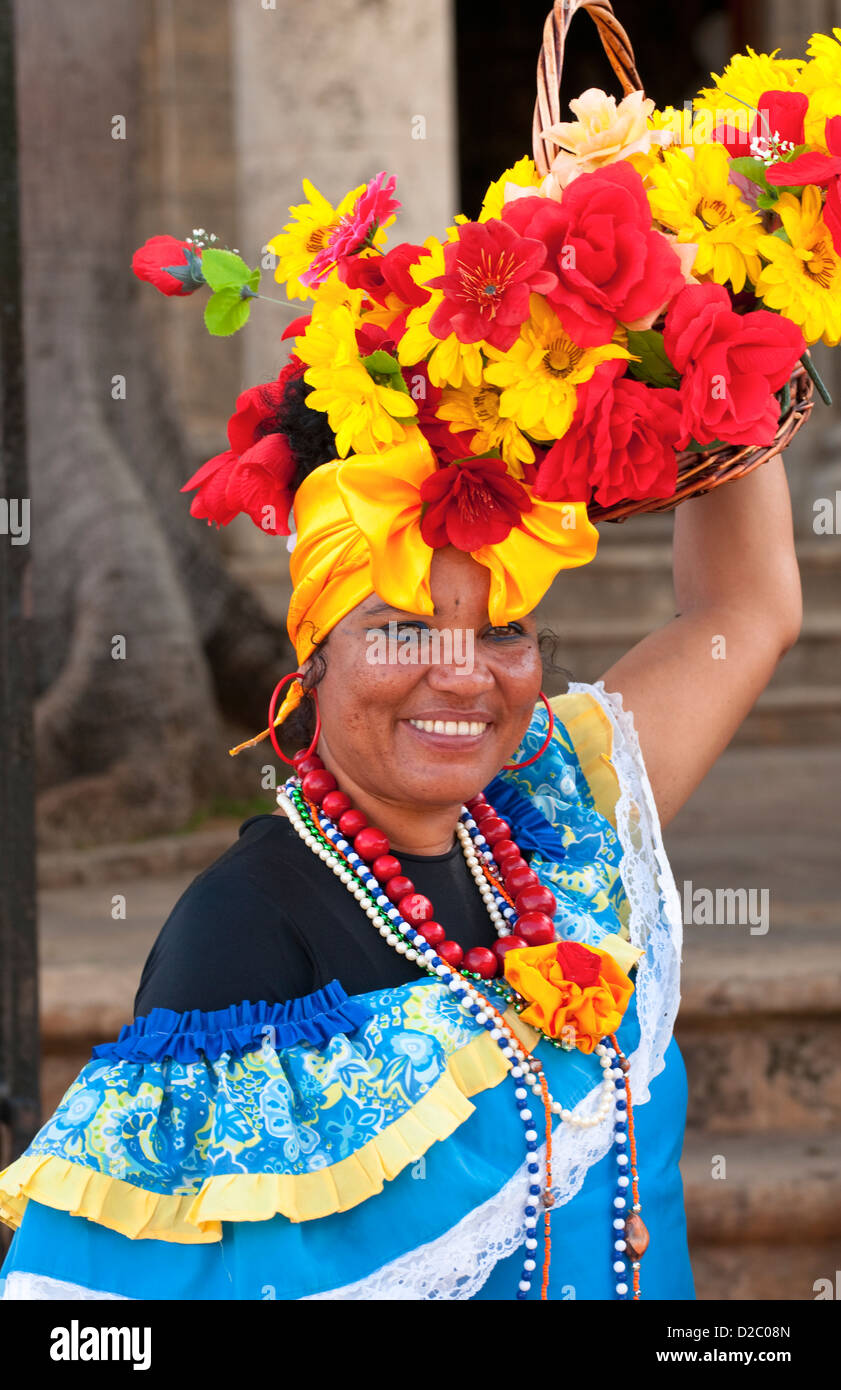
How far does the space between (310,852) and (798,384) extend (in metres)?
0.80

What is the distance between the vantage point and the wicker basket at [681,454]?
1653 millimetres

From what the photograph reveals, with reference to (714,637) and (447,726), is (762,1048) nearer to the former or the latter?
(714,637)

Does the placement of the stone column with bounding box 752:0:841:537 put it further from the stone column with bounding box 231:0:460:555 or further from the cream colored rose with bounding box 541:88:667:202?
the cream colored rose with bounding box 541:88:667:202

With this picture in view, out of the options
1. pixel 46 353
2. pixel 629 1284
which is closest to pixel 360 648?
pixel 629 1284

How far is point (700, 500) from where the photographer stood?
2.07m

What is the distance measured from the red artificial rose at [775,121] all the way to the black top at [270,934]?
2.91 ft

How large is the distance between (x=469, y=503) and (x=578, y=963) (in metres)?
0.54

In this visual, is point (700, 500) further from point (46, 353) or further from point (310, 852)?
point (46, 353)

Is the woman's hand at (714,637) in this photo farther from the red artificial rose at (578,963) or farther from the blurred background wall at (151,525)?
the blurred background wall at (151,525)

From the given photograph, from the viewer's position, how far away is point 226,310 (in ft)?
5.46

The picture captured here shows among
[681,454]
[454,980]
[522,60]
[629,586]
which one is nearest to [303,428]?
[681,454]

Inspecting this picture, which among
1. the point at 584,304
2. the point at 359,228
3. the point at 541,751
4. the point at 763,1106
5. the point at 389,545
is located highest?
the point at 359,228

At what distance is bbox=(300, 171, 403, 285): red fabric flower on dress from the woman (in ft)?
0.71

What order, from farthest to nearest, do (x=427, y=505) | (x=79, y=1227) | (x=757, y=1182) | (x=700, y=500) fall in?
(x=757, y=1182) → (x=700, y=500) → (x=427, y=505) → (x=79, y=1227)
